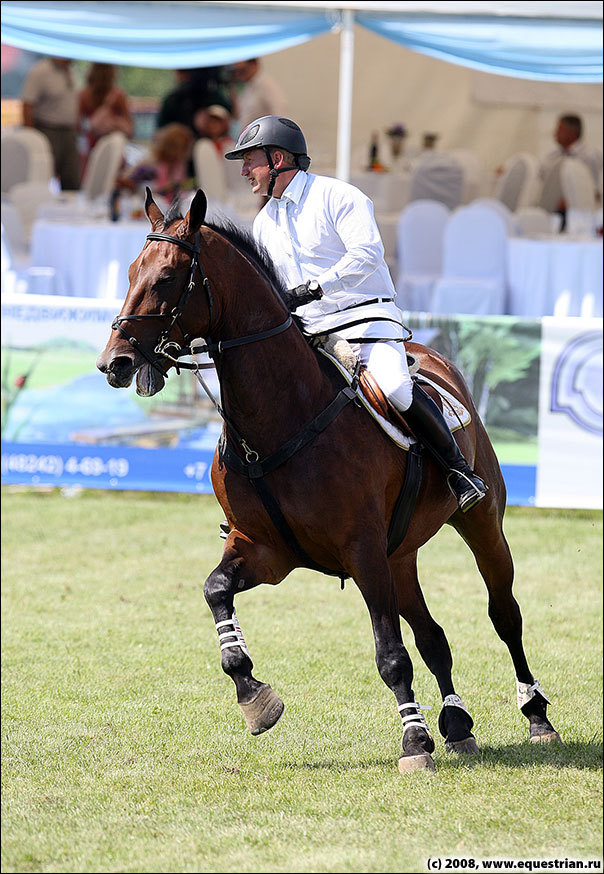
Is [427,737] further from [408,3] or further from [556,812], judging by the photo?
[408,3]

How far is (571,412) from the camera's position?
1016 cm

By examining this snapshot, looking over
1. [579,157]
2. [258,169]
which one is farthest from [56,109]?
[258,169]

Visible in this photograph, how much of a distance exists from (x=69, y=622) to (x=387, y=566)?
3.65m

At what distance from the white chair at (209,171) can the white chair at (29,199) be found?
1.72m

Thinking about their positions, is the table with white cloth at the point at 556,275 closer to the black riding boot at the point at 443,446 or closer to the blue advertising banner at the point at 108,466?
the blue advertising banner at the point at 108,466

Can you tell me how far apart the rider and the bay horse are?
7.7 inches

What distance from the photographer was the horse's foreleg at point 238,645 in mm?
5027

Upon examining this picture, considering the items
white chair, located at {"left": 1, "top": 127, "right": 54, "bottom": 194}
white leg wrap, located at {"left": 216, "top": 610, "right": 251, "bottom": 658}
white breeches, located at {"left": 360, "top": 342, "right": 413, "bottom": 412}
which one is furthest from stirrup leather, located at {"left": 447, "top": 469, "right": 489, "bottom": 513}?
white chair, located at {"left": 1, "top": 127, "right": 54, "bottom": 194}

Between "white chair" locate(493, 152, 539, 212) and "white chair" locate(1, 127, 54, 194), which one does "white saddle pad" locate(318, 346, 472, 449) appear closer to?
"white chair" locate(1, 127, 54, 194)

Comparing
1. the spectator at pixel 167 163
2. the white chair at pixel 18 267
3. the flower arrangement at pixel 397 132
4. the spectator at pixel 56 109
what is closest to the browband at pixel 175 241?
the white chair at pixel 18 267

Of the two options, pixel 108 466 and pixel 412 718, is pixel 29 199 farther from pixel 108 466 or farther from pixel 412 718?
pixel 412 718

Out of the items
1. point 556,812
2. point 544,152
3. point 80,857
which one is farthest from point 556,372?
point 544,152

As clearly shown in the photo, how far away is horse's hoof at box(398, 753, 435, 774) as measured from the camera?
5.16m

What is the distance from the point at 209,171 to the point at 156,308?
10324 mm
